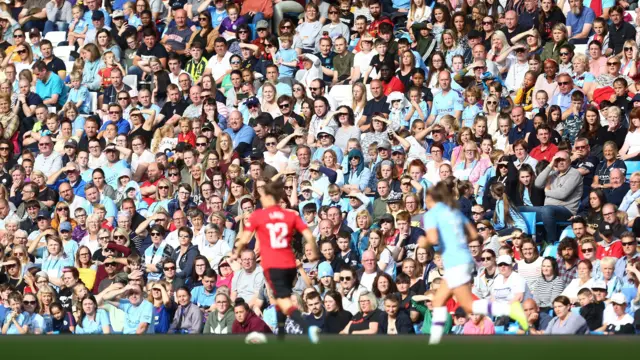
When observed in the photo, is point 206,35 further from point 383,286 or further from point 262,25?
point 383,286

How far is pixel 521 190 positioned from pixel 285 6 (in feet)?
20.3

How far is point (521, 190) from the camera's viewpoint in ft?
51.6

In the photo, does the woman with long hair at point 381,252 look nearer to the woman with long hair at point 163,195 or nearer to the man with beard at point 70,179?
the woman with long hair at point 163,195

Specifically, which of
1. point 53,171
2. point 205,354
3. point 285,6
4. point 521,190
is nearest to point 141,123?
point 53,171

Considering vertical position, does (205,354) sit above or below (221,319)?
above

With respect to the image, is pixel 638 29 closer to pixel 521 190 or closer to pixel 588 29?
pixel 588 29

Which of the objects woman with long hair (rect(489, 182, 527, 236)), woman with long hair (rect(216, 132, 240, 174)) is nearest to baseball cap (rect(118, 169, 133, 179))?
woman with long hair (rect(216, 132, 240, 174))

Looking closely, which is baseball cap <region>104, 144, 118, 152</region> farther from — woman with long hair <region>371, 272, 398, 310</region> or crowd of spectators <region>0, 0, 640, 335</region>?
woman with long hair <region>371, 272, 398, 310</region>

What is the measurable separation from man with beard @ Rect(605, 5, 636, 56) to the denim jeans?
2927mm

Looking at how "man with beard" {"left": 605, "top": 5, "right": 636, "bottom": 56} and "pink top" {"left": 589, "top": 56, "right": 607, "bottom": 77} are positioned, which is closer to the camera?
"pink top" {"left": 589, "top": 56, "right": 607, "bottom": 77}

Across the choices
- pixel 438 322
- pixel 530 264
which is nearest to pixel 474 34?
pixel 530 264

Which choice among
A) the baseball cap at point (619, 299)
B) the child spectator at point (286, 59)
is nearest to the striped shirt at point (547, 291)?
the baseball cap at point (619, 299)

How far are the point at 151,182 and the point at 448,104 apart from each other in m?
4.24

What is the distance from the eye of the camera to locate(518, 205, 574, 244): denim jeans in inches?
606
